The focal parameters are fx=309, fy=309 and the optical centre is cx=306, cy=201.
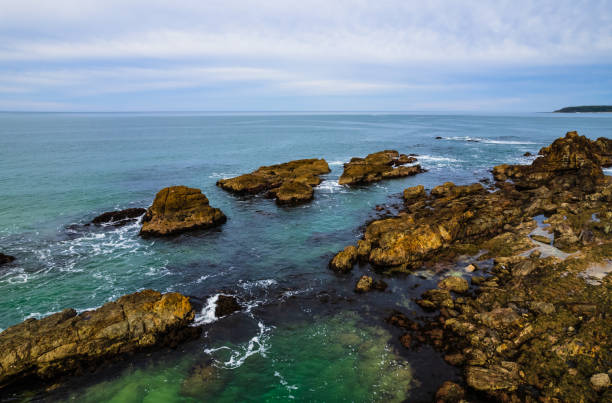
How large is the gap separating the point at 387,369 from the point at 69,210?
46.0 metres

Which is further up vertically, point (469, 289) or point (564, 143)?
point (564, 143)

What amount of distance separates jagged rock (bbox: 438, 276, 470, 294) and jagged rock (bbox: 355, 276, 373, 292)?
18.5 feet

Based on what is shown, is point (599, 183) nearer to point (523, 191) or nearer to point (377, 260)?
point (523, 191)

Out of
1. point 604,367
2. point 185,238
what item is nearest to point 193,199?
point 185,238

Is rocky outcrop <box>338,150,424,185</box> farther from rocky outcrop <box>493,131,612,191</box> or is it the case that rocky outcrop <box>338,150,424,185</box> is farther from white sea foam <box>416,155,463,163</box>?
rocky outcrop <box>493,131,612,191</box>

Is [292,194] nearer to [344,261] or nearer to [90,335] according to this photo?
[344,261]

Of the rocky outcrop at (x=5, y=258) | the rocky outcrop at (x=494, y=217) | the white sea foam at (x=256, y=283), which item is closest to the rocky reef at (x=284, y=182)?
the rocky outcrop at (x=494, y=217)

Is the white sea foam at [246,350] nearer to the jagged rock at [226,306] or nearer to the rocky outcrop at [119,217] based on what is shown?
the jagged rock at [226,306]

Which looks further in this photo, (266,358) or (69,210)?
(69,210)

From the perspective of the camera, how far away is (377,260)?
29391 mm

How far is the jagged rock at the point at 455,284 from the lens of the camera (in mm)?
24438

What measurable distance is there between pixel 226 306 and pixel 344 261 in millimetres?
11245

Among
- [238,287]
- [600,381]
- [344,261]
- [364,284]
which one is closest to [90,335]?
[238,287]

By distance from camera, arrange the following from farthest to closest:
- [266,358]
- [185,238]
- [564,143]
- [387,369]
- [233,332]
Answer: [564,143] < [185,238] < [233,332] < [266,358] < [387,369]
